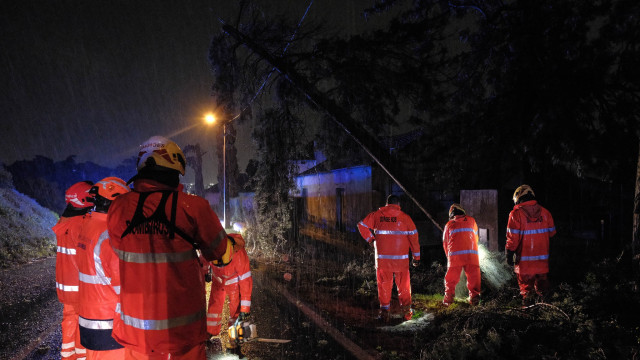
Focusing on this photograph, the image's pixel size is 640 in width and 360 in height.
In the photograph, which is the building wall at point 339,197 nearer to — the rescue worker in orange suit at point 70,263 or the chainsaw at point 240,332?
the chainsaw at point 240,332

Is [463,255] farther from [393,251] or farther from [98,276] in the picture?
[98,276]

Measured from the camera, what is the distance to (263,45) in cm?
826

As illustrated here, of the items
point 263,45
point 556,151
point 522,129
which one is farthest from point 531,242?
point 263,45

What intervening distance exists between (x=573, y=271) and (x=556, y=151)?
88.1 inches

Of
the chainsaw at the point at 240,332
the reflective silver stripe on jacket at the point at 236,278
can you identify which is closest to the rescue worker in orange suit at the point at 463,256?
the chainsaw at the point at 240,332

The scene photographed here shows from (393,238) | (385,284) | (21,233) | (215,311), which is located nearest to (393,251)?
(393,238)

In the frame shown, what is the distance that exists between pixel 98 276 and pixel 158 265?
43.5 inches

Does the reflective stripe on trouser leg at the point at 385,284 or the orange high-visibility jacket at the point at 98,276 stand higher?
the orange high-visibility jacket at the point at 98,276

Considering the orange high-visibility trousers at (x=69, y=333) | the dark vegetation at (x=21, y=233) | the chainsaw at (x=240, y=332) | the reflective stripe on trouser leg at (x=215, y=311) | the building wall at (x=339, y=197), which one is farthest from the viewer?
the building wall at (x=339, y=197)

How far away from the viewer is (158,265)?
2008mm

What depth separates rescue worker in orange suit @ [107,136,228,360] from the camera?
200 centimetres

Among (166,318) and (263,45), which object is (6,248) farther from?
(166,318)

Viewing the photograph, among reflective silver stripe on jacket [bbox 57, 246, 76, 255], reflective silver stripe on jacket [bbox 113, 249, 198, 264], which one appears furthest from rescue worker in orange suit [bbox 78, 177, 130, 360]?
reflective silver stripe on jacket [bbox 113, 249, 198, 264]

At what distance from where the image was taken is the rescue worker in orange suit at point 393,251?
17.8ft
